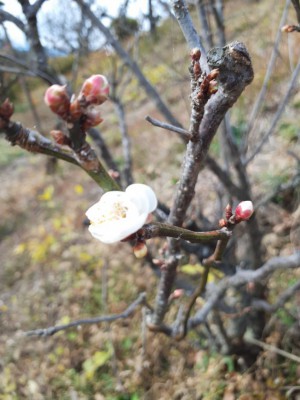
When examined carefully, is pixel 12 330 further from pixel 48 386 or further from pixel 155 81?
pixel 155 81

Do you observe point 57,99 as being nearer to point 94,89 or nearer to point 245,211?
point 94,89

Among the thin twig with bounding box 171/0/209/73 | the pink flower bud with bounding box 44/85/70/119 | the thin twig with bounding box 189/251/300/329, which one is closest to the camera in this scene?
the pink flower bud with bounding box 44/85/70/119

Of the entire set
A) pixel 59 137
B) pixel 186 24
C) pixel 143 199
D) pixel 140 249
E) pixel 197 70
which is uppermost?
pixel 186 24

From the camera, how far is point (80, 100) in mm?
624

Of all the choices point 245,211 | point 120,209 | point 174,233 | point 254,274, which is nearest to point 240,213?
point 245,211

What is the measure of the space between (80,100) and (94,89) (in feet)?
0.11

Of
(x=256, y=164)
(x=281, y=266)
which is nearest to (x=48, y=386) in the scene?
(x=281, y=266)

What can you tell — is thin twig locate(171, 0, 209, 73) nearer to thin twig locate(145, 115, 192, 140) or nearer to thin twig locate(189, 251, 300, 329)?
thin twig locate(145, 115, 192, 140)

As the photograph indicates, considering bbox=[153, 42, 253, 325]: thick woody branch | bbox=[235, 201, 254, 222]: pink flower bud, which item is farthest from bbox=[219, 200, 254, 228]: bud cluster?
bbox=[153, 42, 253, 325]: thick woody branch

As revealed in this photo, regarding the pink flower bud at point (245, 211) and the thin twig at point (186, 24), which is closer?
the pink flower bud at point (245, 211)

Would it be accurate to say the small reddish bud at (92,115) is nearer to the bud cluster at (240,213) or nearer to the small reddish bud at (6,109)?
the small reddish bud at (6,109)

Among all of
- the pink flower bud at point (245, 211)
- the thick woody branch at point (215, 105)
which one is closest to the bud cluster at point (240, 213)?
the pink flower bud at point (245, 211)

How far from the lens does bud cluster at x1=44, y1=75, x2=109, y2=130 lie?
601mm

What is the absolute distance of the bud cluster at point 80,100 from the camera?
1.97ft
